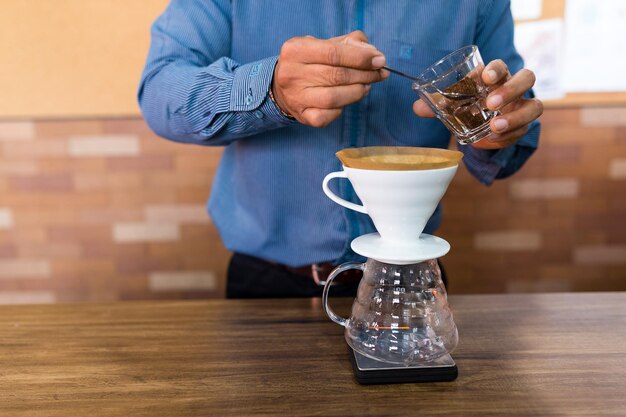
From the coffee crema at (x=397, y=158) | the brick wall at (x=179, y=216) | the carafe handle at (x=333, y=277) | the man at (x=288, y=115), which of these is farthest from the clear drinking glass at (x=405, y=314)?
the brick wall at (x=179, y=216)

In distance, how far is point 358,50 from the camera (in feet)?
3.11

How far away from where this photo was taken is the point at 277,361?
897 mm

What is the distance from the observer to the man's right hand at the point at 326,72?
95 cm

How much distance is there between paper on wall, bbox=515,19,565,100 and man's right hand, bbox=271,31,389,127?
1.38m

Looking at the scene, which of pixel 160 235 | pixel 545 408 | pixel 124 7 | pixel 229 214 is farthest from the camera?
pixel 160 235

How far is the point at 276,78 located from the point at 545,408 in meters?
0.68

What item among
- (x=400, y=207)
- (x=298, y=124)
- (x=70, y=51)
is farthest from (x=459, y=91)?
(x=70, y=51)

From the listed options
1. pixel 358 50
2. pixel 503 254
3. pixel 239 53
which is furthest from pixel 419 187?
pixel 503 254

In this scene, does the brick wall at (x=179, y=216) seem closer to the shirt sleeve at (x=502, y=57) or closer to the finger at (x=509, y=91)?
the shirt sleeve at (x=502, y=57)

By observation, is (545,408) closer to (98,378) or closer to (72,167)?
(98,378)

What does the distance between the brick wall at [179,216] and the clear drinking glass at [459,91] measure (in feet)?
4.06

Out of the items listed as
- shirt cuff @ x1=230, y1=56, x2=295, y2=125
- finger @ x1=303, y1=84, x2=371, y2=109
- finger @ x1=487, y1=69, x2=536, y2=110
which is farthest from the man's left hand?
shirt cuff @ x1=230, y1=56, x2=295, y2=125

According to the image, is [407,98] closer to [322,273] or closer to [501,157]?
[501,157]

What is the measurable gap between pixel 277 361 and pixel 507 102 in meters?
0.58
